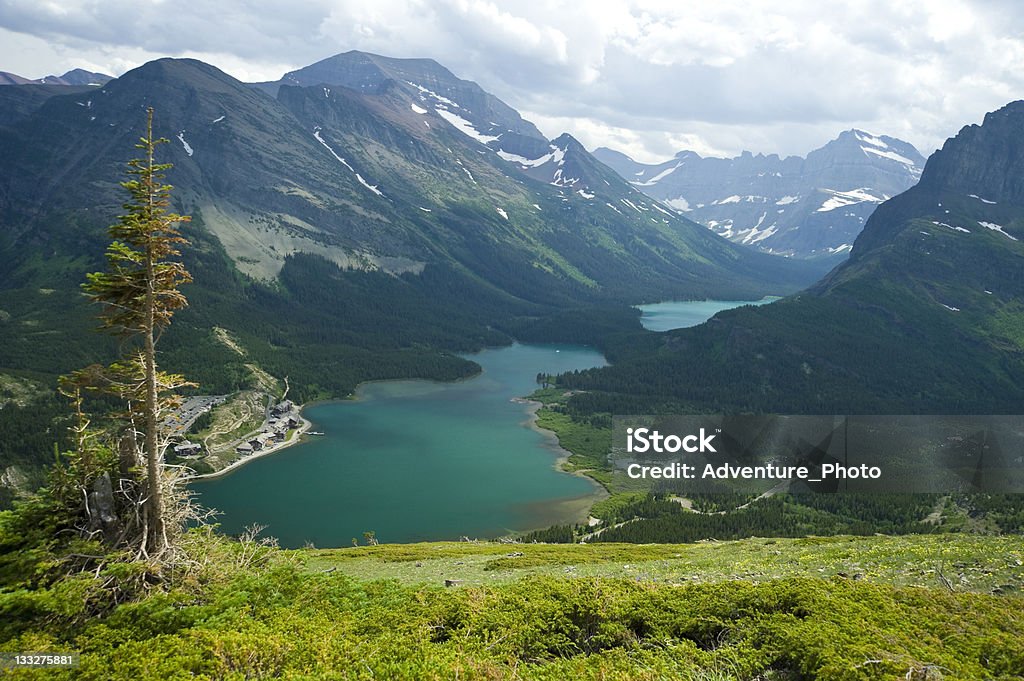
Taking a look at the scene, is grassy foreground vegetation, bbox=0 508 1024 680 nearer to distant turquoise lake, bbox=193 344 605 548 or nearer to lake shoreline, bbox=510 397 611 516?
distant turquoise lake, bbox=193 344 605 548

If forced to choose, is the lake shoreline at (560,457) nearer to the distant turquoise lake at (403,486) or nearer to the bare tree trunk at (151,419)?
the distant turquoise lake at (403,486)

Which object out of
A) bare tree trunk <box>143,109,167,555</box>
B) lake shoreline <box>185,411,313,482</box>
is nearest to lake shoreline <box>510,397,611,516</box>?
lake shoreline <box>185,411,313,482</box>

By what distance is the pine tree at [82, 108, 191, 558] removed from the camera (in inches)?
1008

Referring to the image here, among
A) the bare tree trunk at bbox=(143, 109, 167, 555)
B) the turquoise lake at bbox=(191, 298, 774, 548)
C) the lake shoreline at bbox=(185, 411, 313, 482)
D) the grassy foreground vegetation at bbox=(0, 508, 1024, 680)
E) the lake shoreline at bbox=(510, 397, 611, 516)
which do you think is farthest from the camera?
the lake shoreline at bbox=(185, 411, 313, 482)

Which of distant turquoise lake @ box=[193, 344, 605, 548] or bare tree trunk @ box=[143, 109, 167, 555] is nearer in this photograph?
bare tree trunk @ box=[143, 109, 167, 555]

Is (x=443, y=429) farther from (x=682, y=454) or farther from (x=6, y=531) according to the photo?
(x=6, y=531)

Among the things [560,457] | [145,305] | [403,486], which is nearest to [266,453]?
[403,486]

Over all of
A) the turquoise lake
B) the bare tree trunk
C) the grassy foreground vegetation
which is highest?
the bare tree trunk

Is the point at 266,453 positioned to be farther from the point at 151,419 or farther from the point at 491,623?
the point at 491,623

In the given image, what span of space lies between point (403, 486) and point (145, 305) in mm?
111905

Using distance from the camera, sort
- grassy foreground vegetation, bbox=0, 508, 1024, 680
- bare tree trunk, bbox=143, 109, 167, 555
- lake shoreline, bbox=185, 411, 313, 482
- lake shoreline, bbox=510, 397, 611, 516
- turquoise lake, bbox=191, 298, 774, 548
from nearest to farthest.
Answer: grassy foreground vegetation, bbox=0, 508, 1024, 680 → bare tree trunk, bbox=143, 109, 167, 555 → turquoise lake, bbox=191, 298, 774, 548 → lake shoreline, bbox=510, 397, 611, 516 → lake shoreline, bbox=185, 411, 313, 482

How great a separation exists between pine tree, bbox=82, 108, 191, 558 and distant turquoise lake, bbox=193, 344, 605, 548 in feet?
232

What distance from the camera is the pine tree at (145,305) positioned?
2559 centimetres

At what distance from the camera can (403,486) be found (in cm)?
13350
